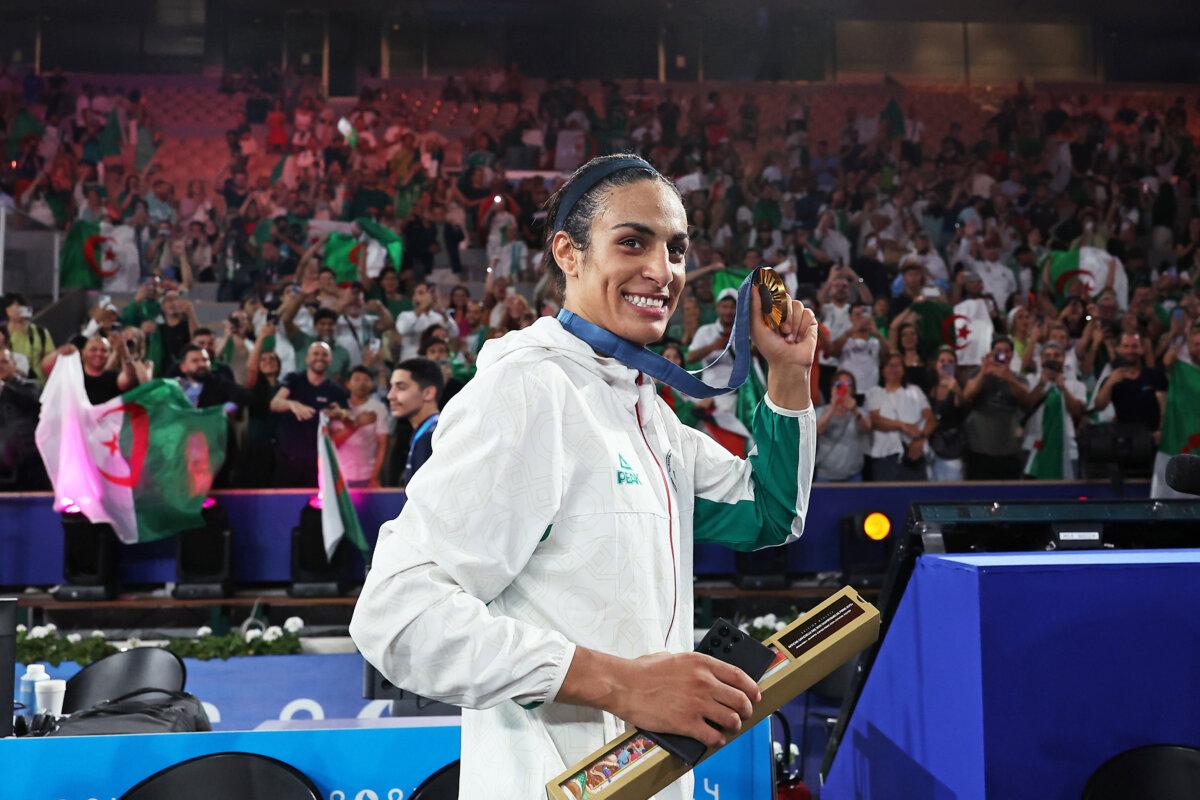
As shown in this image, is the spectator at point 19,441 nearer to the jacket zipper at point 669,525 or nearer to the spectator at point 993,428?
the spectator at point 993,428

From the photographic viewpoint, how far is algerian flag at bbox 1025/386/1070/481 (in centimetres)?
852

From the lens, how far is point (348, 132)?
14.1 m

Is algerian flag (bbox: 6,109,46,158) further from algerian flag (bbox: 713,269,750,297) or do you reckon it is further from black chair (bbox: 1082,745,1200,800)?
black chair (bbox: 1082,745,1200,800)

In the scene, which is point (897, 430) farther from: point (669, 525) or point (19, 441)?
point (669, 525)

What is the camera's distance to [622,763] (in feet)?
4.29

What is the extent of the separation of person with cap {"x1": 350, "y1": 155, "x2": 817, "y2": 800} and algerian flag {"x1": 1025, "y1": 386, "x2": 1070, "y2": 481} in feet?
24.2

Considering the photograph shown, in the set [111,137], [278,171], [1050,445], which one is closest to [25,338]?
[278,171]

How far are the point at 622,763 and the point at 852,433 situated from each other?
7.23m

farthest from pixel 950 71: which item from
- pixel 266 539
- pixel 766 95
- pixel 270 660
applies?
pixel 270 660

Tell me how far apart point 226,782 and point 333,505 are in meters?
4.67

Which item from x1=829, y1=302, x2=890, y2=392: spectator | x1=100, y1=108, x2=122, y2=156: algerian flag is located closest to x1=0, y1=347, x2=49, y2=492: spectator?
x1=829, y1=302, x2=890, y2=392: spectator

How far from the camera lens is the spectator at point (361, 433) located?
7902mm

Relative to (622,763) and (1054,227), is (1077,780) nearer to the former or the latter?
(622,763)

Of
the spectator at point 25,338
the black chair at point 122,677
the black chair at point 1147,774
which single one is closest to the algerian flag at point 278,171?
the spectator at point 25,338
